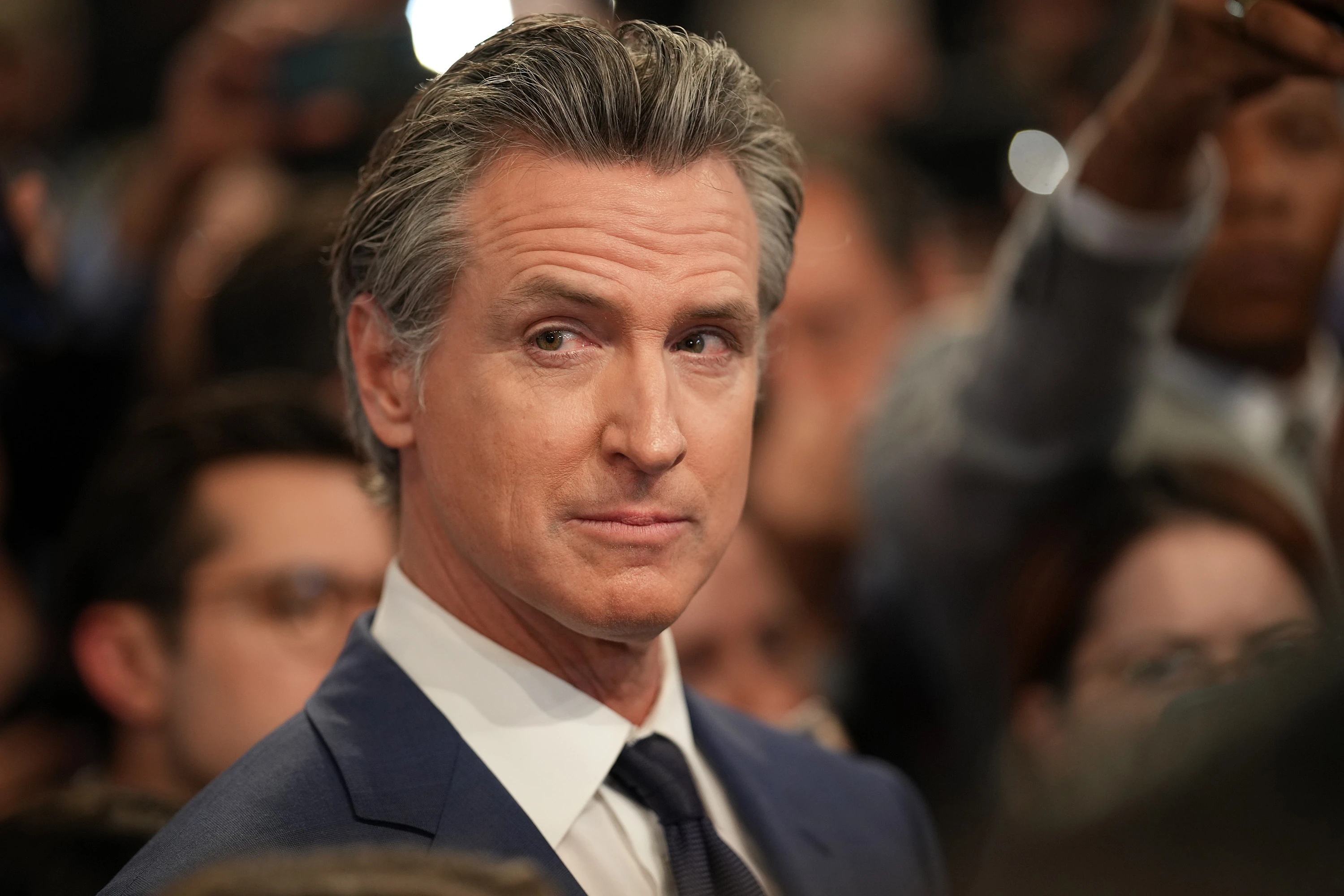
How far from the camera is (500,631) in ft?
6.53

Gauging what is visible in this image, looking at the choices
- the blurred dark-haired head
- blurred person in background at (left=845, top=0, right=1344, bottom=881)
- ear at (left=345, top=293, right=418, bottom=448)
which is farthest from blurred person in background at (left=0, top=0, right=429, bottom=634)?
ear at (left=345, top=293, right=418, bottom=448)

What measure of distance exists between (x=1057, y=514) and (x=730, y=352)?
5.43ft

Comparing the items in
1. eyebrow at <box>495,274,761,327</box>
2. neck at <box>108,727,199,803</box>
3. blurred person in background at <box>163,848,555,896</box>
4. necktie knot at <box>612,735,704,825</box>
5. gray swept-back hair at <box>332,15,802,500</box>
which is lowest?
neck at <box>108,727,199,803</box>

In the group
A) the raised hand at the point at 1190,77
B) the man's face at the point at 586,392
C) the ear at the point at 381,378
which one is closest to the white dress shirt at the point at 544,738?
the man's face at the point at 586,392

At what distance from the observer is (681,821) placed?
197 centimetres

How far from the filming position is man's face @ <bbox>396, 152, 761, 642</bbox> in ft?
6.01

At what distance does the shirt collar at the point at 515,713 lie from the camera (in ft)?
6.29

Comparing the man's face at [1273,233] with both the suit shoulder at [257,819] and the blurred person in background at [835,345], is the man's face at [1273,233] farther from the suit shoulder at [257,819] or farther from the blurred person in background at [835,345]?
the suit shoulder at [257,819]

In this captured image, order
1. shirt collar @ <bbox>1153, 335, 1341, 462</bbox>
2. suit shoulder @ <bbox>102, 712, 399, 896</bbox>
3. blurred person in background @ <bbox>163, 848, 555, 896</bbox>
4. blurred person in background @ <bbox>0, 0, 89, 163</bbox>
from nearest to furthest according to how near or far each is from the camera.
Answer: blurred person in background @ <bbox>163, 848, 555, 896</bbox> < suit shoulder @ <bbox>102, 712, 399, 896</bbox> < shirt collar @ <bbox>1153, 335, 1341, 462</bbox> < blurred person in background @ <bbox>0, 0, 89, 163</bbox>

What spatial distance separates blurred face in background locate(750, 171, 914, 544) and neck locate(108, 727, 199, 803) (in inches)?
68.5

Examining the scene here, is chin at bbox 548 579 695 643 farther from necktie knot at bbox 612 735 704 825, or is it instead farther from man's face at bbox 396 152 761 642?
necktie knot at bbox 612 735 704 825

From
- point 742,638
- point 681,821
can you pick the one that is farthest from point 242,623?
point 681,821

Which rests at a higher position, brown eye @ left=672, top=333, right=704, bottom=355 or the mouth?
brown eye @ left=672, top=333, right=704, bottom=355

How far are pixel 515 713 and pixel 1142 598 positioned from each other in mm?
1652
